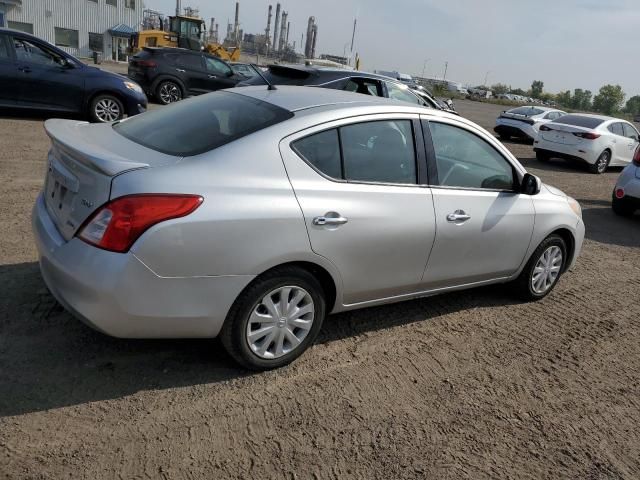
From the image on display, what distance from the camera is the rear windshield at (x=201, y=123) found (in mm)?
3186

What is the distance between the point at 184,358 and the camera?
3367 millimetres

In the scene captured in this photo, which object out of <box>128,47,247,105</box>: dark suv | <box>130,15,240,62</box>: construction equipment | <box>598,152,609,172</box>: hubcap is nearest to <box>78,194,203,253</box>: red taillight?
<box>598,152,609,172</box>: hubcap

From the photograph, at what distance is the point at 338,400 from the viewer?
3160mm

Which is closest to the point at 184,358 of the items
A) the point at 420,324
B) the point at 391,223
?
the point at 391,223

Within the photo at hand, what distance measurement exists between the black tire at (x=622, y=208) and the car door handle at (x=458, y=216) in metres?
5.92

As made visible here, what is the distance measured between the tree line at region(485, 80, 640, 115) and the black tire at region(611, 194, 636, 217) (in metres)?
101

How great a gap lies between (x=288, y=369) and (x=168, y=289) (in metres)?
0.98

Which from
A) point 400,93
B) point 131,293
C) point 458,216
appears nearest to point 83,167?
point 131,293

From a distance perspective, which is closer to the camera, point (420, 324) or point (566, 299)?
point (420, 324)

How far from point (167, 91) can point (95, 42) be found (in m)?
31.8

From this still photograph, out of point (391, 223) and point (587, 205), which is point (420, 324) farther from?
point (587, 205)

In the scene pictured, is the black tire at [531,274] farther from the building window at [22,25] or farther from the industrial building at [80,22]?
the building window at [22,25]

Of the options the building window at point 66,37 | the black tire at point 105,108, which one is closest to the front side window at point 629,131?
the black tire at point 105,108

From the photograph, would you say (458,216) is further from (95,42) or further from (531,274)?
(95,42)
